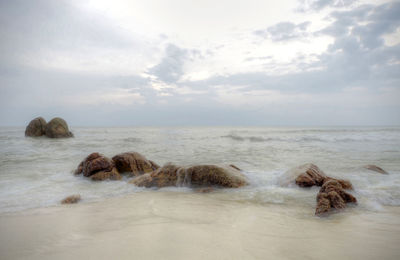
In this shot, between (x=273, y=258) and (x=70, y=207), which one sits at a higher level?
(x=273, y=258)

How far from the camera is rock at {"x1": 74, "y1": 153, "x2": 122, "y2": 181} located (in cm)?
568

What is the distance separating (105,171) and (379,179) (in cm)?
773

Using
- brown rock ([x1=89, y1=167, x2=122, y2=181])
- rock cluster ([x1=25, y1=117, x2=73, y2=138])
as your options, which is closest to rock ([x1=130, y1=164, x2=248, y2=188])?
brown rock ([x1=89, y1=167, x2=122, y2=181])

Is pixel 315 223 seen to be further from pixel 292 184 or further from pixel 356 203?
pixel 292 184

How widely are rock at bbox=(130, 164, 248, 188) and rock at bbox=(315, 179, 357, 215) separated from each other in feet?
6.17

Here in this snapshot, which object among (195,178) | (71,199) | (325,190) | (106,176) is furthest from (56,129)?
(325,190)

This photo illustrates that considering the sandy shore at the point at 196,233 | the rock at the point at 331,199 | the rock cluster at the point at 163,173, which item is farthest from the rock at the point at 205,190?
the rock at the point at 331,199

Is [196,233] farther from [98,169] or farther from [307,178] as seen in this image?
[98,169]

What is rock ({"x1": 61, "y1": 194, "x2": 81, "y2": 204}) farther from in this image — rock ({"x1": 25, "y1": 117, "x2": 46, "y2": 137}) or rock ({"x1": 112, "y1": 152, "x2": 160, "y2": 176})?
rock ({"x1": 25, "y1": 117, "x2": 46, "y2": 137})

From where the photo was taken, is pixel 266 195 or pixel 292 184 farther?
pixel 292 184

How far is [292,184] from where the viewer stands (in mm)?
4676

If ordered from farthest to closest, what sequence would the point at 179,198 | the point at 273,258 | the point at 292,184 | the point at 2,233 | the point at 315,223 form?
1. the point at 292,184
2. the point at 179,198
3. the point at 315,223
4. the point at 2,233
5. the point at 273,258

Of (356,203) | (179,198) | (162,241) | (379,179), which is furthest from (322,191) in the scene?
(379,179)

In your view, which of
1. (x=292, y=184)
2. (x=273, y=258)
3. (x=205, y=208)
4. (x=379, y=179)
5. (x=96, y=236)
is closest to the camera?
(x=273, y=258)
